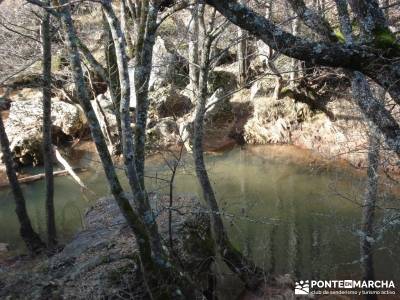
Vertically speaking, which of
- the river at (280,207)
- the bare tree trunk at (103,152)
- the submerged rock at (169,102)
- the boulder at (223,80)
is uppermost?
the boulder at (223,80)

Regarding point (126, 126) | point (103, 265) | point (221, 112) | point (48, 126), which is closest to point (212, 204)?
point (103, 265)

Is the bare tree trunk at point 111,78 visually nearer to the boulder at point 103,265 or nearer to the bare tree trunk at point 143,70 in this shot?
the bare tree trunk at point 143,70

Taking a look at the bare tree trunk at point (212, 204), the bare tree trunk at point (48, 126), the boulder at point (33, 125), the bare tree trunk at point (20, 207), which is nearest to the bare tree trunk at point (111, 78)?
the bare tree trunk at point (48, 126)

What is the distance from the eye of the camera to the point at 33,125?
16641mm

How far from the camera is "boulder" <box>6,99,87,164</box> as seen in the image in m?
16.2

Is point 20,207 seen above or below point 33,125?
below

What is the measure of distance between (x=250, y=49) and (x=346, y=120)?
6.15 meters

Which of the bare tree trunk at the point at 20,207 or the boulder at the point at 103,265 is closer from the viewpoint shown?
the boulder at the point at 103,265

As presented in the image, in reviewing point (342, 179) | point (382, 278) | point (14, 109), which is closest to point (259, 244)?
point (382, 278)

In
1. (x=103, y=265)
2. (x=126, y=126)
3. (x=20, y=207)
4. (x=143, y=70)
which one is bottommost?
(x=103, y=265)

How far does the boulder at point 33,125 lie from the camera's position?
16.2m

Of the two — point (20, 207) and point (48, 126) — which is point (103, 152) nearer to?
point (48, 126)

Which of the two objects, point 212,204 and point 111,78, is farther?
point 111,78

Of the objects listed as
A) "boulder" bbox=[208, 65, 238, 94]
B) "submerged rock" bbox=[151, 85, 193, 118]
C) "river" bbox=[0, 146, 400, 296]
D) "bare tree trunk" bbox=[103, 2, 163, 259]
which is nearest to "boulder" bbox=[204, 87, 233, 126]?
"boulder" bbox=[208, 65, 238, 94]
